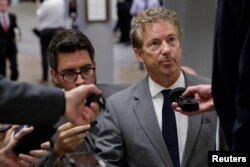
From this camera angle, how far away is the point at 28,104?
173 centimetres

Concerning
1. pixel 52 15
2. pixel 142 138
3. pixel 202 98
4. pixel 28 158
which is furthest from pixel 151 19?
pixel 52 15

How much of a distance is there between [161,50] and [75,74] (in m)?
0.52

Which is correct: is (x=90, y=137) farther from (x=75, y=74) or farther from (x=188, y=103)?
(x=188, y=103)

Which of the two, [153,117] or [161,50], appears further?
[161,50]

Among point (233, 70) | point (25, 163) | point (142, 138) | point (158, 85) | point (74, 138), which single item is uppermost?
point (233, 70)

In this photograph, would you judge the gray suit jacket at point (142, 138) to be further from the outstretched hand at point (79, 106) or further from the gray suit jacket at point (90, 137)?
the outstretched hand at point (79, 106)

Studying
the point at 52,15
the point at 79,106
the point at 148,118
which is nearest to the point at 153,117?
the point at 148,118

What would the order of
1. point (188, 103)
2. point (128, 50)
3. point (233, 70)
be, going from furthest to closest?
point (128, 50)
point (188, 103)
point (233, 70)

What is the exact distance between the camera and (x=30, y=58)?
41.1 ft

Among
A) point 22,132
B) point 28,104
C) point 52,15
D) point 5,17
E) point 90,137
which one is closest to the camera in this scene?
point 28,104

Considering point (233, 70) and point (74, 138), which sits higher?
point (233, 70)

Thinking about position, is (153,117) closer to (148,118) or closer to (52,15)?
(148,118)

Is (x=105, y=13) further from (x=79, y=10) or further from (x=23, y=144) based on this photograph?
(x=23, y=144)

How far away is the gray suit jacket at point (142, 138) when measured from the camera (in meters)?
2.53
